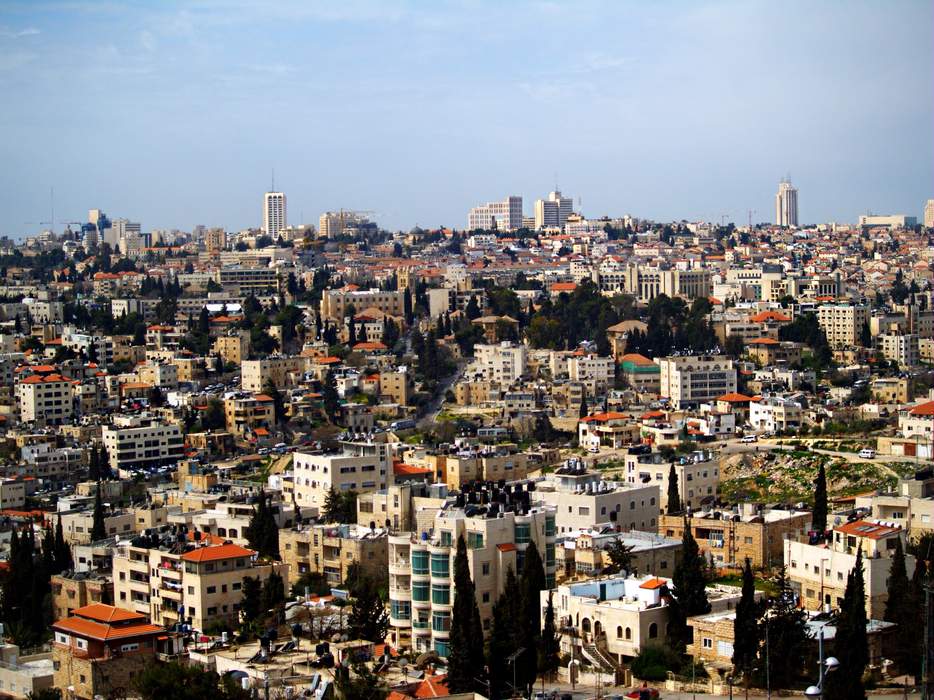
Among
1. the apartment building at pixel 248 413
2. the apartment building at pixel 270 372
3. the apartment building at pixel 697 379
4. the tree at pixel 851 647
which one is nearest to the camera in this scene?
the tree at pixel 851 647

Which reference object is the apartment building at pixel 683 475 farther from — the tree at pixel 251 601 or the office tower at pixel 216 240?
the office tower at pixel 216 240

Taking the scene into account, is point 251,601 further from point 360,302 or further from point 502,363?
point 360,302

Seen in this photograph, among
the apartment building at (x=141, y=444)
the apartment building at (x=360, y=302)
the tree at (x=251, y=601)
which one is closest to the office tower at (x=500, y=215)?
the apartment building at (x=360, y=302)

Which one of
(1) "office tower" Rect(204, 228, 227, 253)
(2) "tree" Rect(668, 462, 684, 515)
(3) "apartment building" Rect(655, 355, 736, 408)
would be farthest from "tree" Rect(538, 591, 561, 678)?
(1) "office tower" Rect(204, 228, 227, 253)

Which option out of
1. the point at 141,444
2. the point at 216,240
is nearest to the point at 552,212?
the point at 216,240

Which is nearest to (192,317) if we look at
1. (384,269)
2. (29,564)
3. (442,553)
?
(384,269)

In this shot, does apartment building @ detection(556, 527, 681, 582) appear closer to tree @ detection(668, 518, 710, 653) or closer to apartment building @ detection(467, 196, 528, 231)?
tree @ detection(668, 518, 710, 653)

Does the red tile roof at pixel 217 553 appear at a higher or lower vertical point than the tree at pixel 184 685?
higher
